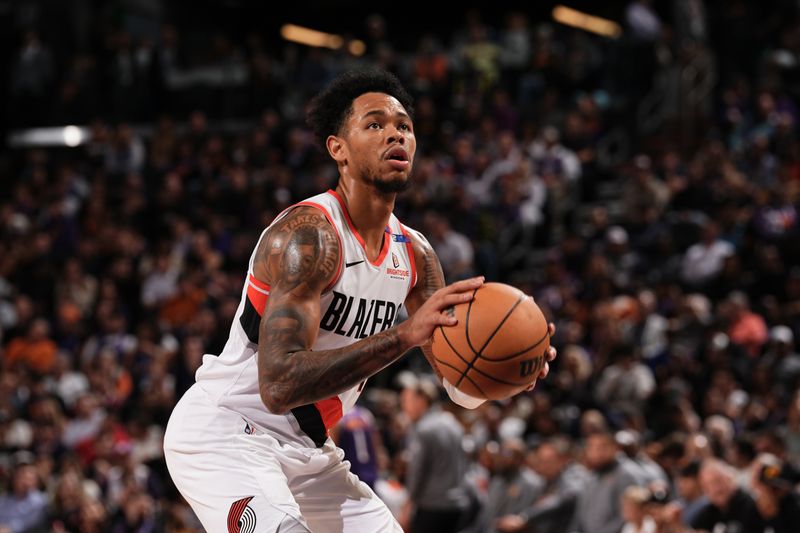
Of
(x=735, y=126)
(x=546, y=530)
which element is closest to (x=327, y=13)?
(x=735, y=126)

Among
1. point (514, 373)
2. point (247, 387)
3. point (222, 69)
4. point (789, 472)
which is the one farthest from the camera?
point (222, 69)

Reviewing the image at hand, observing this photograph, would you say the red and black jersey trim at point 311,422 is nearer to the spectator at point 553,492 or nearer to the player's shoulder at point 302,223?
Result: the player's shoulder at point 302,223

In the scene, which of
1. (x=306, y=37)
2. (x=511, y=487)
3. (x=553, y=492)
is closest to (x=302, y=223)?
(x=553, y=492)

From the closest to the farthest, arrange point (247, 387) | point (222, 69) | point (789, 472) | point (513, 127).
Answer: point (247, 387) → point (789, 472) → point (513, 127) → point (222, 69)

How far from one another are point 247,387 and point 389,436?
783 cm

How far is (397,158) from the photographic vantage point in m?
4.29

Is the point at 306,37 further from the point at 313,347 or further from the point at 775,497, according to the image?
the point at 313,347

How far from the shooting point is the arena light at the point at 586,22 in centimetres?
2300

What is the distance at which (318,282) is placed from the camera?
3.99 m

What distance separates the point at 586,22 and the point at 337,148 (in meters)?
19.5

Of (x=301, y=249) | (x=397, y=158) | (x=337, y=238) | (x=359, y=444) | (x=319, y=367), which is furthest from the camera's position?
(x=359, y=444)

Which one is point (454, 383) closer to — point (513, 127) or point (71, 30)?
point (513, 127)

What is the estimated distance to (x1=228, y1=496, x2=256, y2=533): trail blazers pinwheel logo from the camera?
396cm

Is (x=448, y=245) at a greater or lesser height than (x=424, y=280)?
lesser
